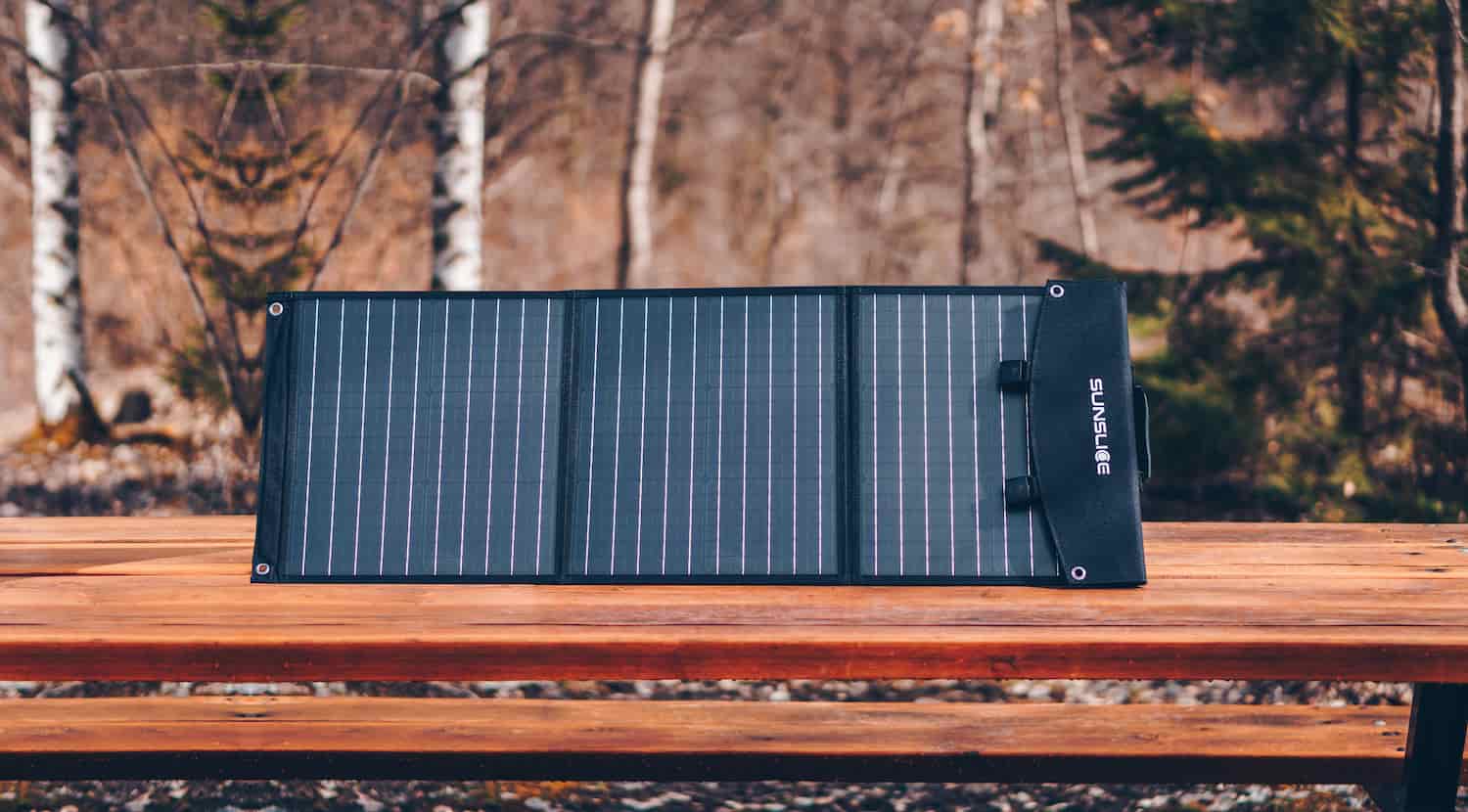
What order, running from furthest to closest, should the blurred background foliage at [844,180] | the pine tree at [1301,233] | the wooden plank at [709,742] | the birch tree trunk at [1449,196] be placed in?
the blurred background foliage at [844,180] < the pine tree at [1301,233] < the birch tree trunk at [1449,196] < the wooden plank at [709,742]

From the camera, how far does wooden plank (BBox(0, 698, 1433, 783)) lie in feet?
9.36

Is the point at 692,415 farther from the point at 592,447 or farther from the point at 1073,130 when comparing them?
the point at 1073,130

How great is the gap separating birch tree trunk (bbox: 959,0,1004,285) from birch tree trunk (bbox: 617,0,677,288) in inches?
93.1

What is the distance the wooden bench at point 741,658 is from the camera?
1.89 meters

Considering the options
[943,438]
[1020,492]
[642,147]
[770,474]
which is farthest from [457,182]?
[1020,492]

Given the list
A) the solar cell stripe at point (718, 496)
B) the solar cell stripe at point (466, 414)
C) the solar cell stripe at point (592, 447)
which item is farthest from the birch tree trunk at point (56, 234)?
the solar cell stripe at point (718, 496)

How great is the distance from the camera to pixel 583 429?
7.73 feet

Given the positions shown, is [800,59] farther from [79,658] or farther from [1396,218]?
[79,658]

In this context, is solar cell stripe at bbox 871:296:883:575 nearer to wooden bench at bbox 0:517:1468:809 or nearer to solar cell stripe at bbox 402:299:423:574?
wooden bench at bbox 0:517:1468:809

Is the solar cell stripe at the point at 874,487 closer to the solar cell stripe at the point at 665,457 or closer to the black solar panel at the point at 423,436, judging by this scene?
the solar cell stripe at the point at 665,457

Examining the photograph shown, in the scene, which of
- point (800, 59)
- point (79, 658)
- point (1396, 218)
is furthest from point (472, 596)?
point (800, 59)

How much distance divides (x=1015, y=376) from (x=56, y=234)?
7493 millimetres

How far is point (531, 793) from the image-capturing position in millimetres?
3641

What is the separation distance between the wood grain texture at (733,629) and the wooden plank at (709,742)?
76cm
